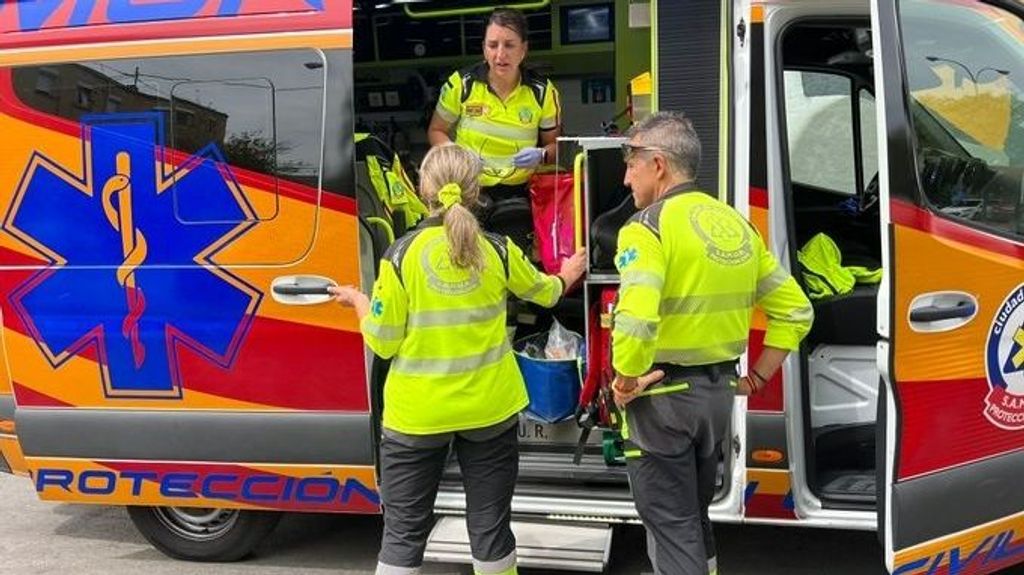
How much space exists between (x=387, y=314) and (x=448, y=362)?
23 cm

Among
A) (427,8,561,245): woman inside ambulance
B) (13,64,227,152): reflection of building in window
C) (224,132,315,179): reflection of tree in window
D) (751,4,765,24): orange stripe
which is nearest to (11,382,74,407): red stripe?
(13,64,227,152): reflection of building in window

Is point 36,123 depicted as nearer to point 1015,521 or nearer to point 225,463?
point 225,463

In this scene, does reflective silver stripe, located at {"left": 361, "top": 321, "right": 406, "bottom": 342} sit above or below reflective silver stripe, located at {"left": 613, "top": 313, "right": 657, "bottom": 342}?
below

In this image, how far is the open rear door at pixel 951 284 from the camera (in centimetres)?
272

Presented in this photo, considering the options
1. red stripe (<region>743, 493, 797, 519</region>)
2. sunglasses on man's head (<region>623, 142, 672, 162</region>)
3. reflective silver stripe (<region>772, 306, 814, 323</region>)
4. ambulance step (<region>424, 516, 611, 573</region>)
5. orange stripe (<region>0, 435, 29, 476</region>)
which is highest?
sunglasses on man's head (<region>623, 142, 672, 162</region>)

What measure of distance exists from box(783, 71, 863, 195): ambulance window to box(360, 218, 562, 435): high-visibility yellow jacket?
147 centimetres

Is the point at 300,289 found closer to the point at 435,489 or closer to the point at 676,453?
the point at 435,489

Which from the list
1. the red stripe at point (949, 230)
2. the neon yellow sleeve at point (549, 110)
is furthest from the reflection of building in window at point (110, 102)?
the red stripe at point (949, 230)

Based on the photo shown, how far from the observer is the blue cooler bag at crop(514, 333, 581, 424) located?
3.70 metres

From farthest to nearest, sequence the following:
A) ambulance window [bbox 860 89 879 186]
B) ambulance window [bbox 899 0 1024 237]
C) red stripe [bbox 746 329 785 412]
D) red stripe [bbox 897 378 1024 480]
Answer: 1. ambulance window [bbox 860 89 879 186]
2. red stripe [bbox 746 329 785 412]
3. ambulance window [bbox 899 0 1024 237]
4. red stripe [bbox 897 378 1024 480]

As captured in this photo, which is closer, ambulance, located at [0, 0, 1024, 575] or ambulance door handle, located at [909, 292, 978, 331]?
ambulance door handle, located at [909, 292, 978, 331]

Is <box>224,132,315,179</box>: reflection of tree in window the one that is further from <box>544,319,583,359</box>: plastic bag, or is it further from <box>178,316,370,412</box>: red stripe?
<box>544,319,583,359</box>: plastic bag

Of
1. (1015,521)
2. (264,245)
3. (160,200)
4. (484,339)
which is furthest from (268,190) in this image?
(1015,521)

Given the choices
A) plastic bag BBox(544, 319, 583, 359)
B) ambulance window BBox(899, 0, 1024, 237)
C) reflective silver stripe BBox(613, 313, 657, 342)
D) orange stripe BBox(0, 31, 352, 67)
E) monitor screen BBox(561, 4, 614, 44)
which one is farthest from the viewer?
monitor screen BBox(561, 4, 614, 44)
